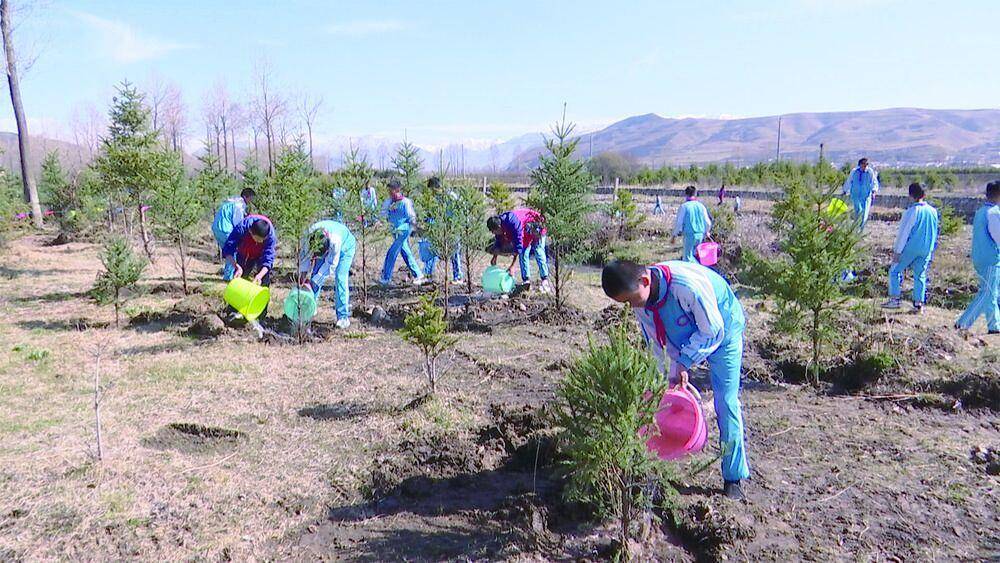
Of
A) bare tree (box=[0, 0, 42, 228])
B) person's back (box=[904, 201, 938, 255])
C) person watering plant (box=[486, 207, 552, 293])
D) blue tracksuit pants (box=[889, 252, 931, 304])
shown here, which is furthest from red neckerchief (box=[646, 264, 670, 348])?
bare tree (box=[0, 0, 42, 228])

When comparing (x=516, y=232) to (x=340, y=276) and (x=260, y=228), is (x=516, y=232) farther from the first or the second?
(x=260, y=228)

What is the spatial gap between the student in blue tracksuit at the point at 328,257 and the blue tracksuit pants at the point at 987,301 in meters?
7.88

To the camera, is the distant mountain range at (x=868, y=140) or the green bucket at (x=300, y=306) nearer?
the green bucket at (x=300, y=306)

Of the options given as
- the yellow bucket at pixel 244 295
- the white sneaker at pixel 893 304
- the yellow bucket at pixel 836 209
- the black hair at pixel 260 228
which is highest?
the yellow bucket at pixel 836 209

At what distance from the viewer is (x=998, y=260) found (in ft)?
24.5

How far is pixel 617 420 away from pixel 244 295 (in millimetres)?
5090

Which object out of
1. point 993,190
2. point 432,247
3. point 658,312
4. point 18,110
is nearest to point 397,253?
point 432,247

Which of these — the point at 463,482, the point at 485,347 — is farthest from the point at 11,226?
the point at 463,482

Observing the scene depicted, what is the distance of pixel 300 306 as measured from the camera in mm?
7602

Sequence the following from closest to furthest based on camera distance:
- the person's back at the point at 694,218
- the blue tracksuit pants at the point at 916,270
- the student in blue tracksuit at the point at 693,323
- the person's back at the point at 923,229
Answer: the student in blue tracksuit at the point at 693,323, the person's back at the point at 923,229, the blue tracksuit pants at the point at 916,270, the person's back at the point at 694,218

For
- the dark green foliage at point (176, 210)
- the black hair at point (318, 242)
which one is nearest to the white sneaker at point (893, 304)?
the black hair at point (318, 242)

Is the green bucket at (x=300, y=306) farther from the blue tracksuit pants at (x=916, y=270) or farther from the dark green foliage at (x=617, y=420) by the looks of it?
the blue tracksuit pants at (x=916, y=270)

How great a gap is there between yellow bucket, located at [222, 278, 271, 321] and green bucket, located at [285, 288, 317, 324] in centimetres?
49

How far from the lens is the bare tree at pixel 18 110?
1917 cm
